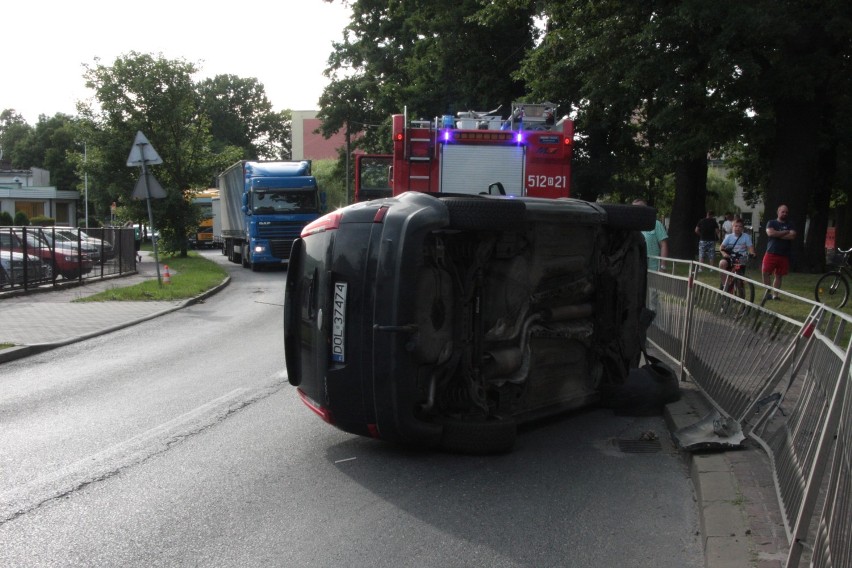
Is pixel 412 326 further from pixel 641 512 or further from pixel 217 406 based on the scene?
pixel 217 406

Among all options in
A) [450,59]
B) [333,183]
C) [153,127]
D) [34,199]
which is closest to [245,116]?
[34,199]

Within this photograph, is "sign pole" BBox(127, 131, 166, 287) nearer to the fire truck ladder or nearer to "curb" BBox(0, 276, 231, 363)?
"curb" BBox(0, 276, 231, 363)

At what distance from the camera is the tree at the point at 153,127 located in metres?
33.2

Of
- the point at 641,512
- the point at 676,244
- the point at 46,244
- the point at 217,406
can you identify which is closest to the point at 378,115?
the point at 676,244

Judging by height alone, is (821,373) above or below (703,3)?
below

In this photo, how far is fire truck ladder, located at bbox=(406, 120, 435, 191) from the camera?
14.5 meters

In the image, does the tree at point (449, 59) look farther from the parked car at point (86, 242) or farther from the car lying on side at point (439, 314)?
the car lying on side at point (439, 314)

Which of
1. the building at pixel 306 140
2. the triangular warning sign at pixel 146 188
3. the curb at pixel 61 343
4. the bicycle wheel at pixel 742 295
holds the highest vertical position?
the building at pixel 306 140

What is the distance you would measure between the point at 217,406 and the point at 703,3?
15.9m

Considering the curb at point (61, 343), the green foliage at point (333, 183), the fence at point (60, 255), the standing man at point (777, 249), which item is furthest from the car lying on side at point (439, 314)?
the green foliage at point (333, 183)

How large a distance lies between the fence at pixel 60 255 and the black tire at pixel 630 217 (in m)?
15.7

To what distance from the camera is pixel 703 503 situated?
16.5ft

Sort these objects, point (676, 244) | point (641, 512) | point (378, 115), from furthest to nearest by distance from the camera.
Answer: point (378, 115)
point (676, 244)
point (641, 512)

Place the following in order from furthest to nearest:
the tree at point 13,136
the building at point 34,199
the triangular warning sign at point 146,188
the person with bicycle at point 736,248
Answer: the tree at point 13,136, the building at point 34,199, the triangular warning sign at point 146,188, the person with bicycle at point 736,248
